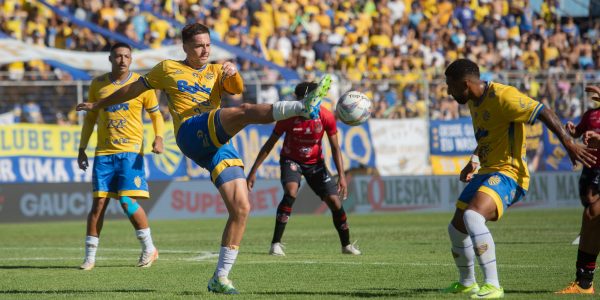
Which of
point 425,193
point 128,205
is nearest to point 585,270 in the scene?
point 128,205

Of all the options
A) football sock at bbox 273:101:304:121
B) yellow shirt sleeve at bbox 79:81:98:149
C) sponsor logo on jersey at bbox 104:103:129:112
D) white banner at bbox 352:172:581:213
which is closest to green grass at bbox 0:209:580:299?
yellow shirt sleeve at bbox 79:81:98:149

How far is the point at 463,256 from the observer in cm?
884

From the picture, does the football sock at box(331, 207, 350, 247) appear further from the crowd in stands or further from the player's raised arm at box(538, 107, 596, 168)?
the crowd in stands

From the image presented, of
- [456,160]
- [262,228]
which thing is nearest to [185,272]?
[262,228]

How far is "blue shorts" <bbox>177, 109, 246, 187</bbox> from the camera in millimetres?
8969

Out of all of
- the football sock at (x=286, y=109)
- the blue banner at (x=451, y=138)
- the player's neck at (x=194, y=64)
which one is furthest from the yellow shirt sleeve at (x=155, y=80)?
the blue banner at (x=451, y=138)

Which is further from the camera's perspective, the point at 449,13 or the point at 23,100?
the point at 449,13

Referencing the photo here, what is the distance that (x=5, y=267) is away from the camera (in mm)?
12430

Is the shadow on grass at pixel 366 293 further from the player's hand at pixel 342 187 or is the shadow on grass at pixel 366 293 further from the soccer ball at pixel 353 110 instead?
the player's hand at pixel 342 187

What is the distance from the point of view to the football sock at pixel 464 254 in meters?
8.80

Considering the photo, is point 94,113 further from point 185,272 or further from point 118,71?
point 185,272

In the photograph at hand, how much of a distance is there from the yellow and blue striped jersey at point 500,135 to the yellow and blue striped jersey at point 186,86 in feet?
7.74

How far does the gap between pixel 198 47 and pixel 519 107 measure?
3.13m

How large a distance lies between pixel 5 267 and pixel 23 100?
39.5 feet
